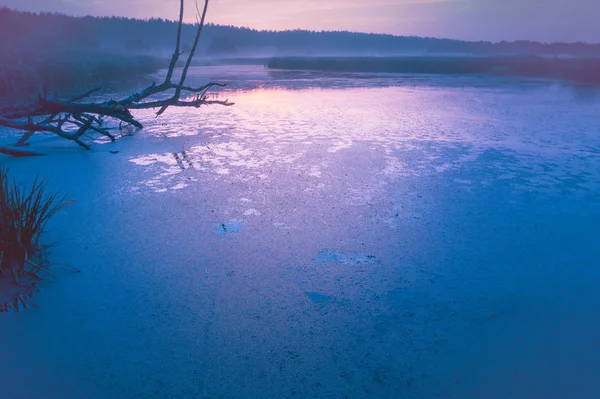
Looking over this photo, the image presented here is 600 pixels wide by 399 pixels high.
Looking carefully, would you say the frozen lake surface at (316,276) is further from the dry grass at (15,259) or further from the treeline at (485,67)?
the treeline at (485,67)

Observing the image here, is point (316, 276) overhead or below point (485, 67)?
below

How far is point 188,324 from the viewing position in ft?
5.56

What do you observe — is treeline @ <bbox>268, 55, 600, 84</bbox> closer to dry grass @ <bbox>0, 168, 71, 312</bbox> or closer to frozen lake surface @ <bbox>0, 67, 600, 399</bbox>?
frozen lake surface @ <bbox>0, 67, 600, 399</bbox>

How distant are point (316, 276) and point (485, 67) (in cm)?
1695

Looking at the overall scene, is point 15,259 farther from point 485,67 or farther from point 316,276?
point 485,67

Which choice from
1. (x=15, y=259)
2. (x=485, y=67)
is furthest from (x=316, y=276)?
(x=485, y=67)

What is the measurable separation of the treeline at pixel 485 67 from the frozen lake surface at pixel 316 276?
10867 millimetres

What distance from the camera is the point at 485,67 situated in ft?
54.0

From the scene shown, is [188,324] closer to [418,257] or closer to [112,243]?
[112,243]

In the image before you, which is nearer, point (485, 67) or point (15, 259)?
point (15, 259)

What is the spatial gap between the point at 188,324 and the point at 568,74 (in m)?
14.9

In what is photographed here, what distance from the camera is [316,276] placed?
2.05m

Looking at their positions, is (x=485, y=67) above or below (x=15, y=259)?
above

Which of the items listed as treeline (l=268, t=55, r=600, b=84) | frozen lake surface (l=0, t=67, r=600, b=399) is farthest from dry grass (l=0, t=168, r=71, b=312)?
treeline (l=268, t=55, r=600, b=84)
